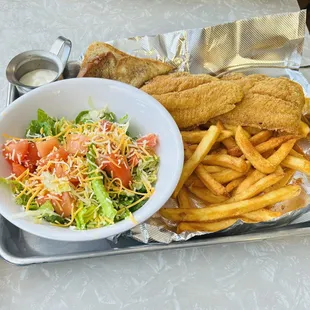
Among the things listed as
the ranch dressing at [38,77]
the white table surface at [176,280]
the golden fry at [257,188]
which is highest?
the ranch dressing at [38,77]

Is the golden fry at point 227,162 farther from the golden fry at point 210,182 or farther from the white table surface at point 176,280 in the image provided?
the white table surface at point 176,280

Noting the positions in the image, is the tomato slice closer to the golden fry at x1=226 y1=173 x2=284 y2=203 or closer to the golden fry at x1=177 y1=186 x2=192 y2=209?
the golden fry at x1=177 y1=186 x2=192 y2=209

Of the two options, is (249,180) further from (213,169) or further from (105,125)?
(105,125)

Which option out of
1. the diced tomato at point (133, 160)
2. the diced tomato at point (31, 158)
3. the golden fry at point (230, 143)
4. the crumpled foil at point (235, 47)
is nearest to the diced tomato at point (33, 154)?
the diced tomato at point (31, 158)

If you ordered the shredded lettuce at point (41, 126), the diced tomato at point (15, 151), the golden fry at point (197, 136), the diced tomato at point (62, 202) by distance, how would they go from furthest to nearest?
the golden fry at point (197, 136), the shredded lettuce at point (41, 126), the diced tomato at point (15, 151), the diced tomato at point (62, 202)

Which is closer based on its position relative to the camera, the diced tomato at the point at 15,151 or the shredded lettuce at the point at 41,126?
the diced tomato at the point at 15,151

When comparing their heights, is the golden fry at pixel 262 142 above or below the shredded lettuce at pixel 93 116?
below
